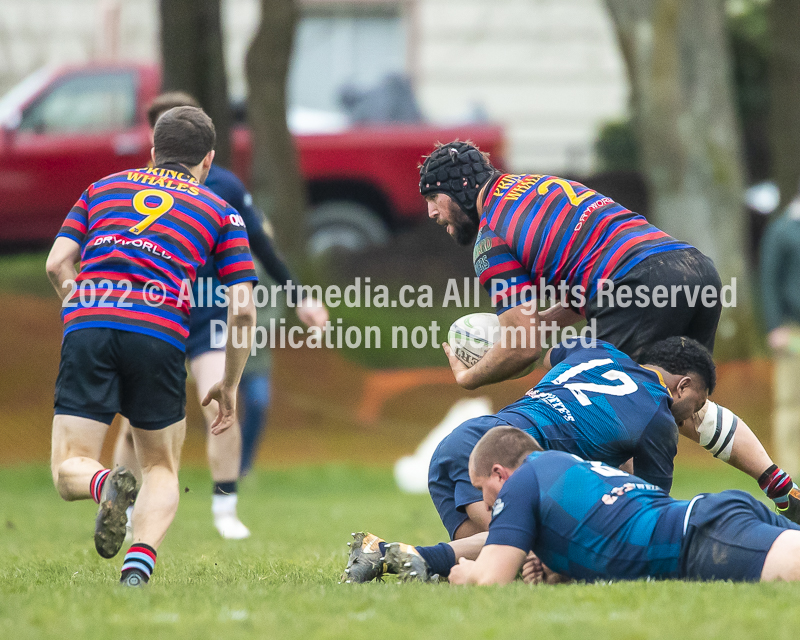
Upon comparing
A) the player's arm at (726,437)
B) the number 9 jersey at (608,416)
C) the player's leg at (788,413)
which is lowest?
the player's leg at (788,413)

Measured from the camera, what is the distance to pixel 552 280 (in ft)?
16.6

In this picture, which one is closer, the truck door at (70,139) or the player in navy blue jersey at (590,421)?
the player in navy blue jersey at (590,421)

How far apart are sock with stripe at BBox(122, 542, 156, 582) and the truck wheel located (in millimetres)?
10970

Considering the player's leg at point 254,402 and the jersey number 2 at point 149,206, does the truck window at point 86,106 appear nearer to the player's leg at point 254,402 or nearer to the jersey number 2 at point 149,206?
the player's leg at point 254,402

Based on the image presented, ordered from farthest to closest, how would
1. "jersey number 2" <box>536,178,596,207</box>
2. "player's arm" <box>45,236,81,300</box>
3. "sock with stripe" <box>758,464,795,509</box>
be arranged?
"sock with stripe" <box>758,464,795,509</box>
"jersey number 2" <box>536,178,596,207</box>
"player's arm" <box>45,236,81,300</box>

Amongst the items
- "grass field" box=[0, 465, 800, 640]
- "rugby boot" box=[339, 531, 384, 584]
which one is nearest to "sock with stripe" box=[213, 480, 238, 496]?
"grass field" box=[0, 465, 800, 640]

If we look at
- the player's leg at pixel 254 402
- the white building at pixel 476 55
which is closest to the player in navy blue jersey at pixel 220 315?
the player's leg at pixel 254 402

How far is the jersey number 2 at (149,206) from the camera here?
15.3 ft

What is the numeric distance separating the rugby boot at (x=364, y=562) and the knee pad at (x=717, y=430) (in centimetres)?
172

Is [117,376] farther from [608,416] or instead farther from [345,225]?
[345,225]

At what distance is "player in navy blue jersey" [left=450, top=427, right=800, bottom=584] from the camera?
4.04 m

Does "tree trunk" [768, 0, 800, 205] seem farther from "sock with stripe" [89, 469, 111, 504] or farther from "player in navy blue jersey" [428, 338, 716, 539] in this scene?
"sock with stripe" [89, 469, 111, 504]

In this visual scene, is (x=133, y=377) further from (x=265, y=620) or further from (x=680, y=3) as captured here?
(x=680, y=3)

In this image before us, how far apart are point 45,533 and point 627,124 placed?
14223 mm
